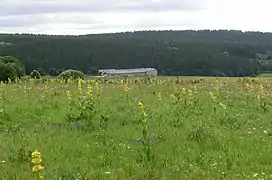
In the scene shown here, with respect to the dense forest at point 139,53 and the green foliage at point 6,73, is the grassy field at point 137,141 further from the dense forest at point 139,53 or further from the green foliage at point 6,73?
the dense forest at point 139,53

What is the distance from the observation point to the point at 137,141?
955 cm

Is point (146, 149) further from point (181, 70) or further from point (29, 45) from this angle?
point (29, 45)

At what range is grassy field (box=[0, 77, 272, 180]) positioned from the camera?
744 cm

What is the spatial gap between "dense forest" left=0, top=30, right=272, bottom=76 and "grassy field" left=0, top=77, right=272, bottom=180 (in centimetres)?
8767

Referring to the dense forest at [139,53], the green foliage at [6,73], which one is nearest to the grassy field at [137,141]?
the green foliage at [6,73]

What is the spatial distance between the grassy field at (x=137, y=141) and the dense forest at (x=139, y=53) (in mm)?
87669

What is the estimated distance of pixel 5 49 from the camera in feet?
424

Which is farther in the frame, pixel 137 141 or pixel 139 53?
pixel 139 53

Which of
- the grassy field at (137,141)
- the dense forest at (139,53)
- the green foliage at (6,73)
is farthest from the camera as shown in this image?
the dense forest at (139,53)

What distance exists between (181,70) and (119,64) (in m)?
21.3

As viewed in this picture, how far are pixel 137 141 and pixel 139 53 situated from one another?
123 metres

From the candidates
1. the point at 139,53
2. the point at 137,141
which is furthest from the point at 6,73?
the point at 139,53

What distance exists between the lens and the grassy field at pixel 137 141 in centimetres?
744

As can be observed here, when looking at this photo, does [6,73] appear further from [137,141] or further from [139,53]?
[139,53]
